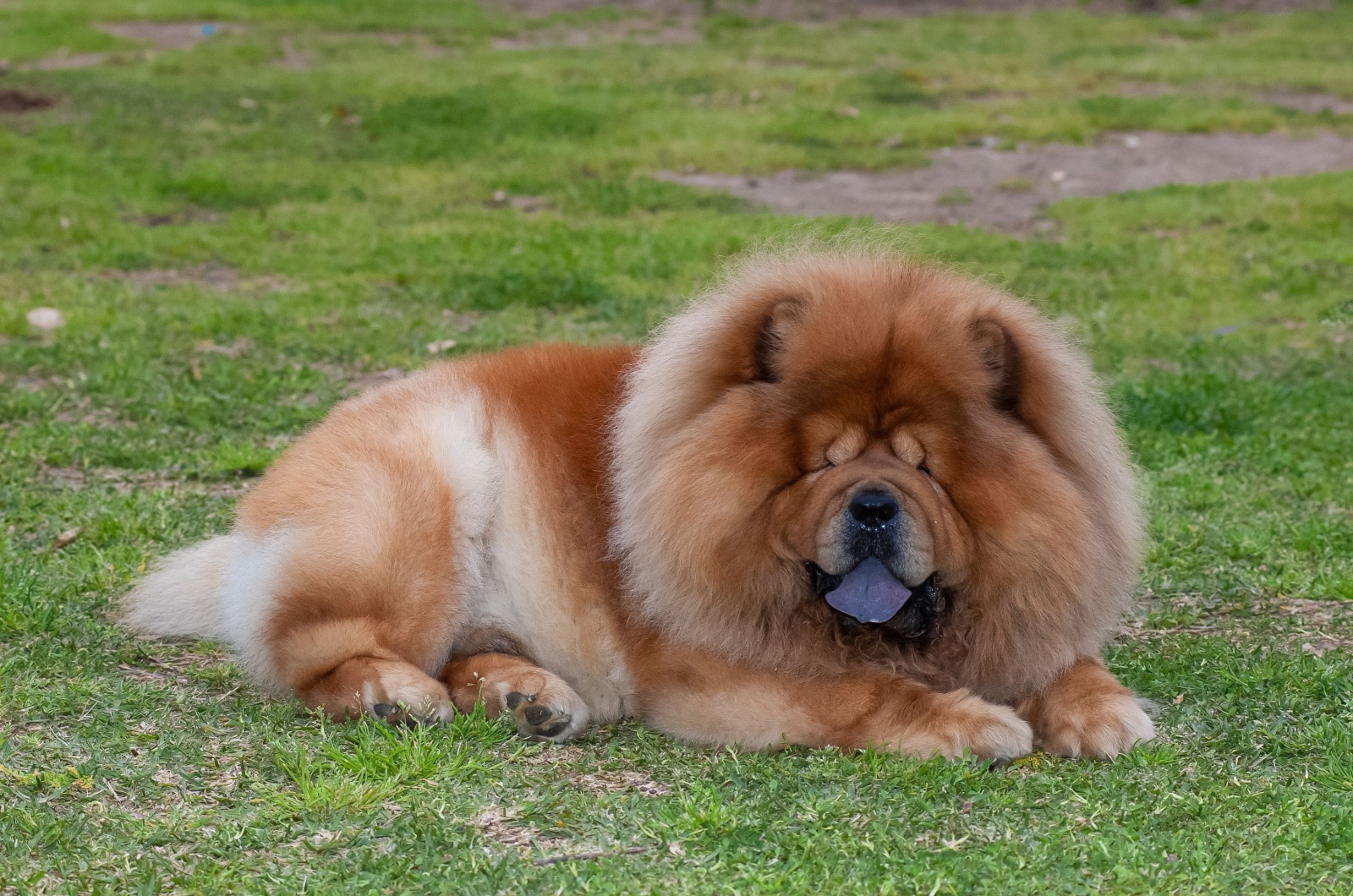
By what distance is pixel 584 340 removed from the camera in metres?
7.45

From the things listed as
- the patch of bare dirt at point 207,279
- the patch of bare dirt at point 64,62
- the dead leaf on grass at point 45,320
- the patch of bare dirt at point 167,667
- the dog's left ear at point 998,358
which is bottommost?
the patch of bare dirt at point 207,279

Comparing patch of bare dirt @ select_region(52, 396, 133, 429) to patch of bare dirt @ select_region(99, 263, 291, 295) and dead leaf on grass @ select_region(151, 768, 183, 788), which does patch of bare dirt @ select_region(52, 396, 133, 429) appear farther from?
A: dead leaf on grass @ select_region(151, 768, 183, 788)

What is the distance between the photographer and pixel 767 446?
3.21 meters

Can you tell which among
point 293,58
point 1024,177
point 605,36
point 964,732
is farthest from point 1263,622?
point 605,36

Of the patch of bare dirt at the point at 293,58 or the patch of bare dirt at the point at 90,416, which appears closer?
the patch of bare dirt at the point at 90,416

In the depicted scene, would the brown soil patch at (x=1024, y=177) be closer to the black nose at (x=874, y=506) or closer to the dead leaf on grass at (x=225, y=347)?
the dead leaf on grass at (x=225, y=347)

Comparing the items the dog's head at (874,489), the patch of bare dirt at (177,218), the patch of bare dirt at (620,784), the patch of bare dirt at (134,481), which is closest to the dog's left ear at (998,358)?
the dog's head at (874,489)

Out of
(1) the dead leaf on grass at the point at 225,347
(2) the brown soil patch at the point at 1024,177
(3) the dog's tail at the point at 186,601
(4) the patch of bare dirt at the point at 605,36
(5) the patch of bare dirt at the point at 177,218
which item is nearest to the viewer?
(3) the dog's tail at the point at 186,601

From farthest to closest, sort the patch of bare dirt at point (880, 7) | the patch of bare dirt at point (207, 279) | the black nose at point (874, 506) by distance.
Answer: the patch of bare dirt at point (880, 7) < the patch of bare dirt at point (207, 279) < the black nose at point (874, 506)

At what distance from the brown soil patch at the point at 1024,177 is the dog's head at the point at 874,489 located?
23.2 feet

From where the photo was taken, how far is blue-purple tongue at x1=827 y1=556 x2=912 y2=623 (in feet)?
10.3

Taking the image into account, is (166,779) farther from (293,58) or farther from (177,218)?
(293,58)

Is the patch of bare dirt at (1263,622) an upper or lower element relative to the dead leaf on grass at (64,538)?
upper

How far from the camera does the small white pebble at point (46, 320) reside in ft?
24.6
